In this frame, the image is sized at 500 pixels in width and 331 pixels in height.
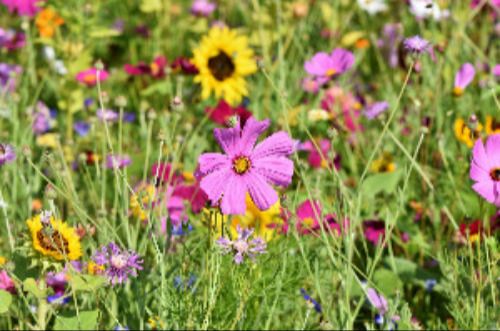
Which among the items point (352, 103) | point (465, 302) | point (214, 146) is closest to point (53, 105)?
point (214, 146)

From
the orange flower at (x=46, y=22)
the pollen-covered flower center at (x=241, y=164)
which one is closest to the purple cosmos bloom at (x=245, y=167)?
the pollen-covered flower center at (x=241, y=164)

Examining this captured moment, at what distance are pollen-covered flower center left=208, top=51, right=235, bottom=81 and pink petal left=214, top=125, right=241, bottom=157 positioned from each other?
39.8 inches

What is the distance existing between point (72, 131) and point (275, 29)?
0.73 metres

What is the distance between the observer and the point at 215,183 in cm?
107

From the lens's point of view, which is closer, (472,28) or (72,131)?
(72,131)

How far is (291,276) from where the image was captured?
4.81 feet

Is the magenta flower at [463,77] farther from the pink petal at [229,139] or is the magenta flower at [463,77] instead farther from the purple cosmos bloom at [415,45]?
the pink petal at [229,139]

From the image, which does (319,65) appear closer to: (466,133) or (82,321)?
(466,133)

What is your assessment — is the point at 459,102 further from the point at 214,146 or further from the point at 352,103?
the point at 214,146

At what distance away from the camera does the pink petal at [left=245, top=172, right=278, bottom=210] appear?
1.06 m

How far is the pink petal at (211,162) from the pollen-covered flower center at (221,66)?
102 centimetres

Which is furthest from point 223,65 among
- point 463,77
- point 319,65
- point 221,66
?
point 463,77

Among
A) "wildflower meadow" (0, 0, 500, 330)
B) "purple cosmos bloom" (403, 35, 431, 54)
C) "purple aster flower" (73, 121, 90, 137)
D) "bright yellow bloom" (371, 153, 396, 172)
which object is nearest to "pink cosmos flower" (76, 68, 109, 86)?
"wildflower meadow" (0, 0, 500, 330)

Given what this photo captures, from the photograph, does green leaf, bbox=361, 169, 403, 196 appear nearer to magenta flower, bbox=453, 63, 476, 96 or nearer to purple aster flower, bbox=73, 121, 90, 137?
magenta flower, bbox=453, 63, 476, 96
